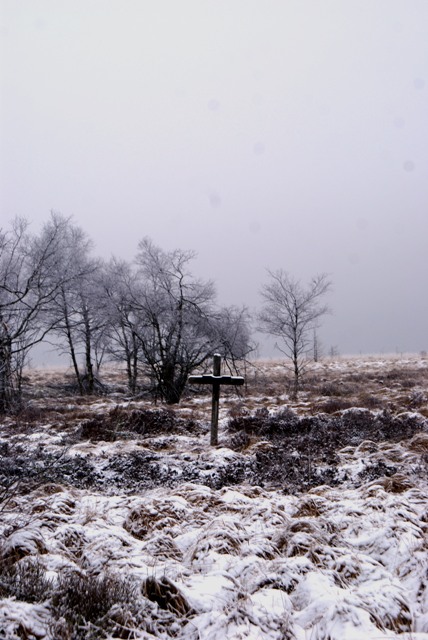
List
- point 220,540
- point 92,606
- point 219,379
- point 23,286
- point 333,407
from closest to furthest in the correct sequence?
point 92,606 → point 220,540 → point 219,379 → point 333,407 → point 23,286

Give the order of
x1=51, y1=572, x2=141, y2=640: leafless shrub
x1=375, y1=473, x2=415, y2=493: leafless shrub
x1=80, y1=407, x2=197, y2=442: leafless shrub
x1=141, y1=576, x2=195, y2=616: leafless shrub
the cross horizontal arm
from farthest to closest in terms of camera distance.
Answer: x1=80, y1=407, x2=197, y2=442: leafless shrub → the cross horizontal arm → x1=375, y1=473, x2=415, y2=493: leafless shrub → x1=141, y1=576, x2=195, y2=616: leafless shrub → x1=51, y1=572, x2=141, y2=640: leafless shrub

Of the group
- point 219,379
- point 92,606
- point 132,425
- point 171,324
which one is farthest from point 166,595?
point 171,324

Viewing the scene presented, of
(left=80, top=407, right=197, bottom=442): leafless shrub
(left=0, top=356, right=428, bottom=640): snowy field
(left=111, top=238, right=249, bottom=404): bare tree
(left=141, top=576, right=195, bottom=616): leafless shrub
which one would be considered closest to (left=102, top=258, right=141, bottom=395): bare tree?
(left=111, top=238, right=249, bottom=404): bare tree

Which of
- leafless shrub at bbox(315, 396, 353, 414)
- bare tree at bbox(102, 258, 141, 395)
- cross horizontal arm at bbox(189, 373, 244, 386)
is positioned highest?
bare tree at bbox(102, 258, 141, 395)

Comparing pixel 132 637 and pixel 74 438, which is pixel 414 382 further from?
pixel 132 637

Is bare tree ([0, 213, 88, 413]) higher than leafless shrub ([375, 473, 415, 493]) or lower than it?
higher

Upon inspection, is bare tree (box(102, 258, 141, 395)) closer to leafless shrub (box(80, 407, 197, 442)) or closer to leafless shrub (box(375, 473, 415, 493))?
leafless shrub (box(80, 407, 197, 442))

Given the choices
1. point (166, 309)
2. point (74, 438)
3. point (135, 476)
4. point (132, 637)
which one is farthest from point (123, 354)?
point (132, 637)

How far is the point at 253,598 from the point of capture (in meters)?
3.05

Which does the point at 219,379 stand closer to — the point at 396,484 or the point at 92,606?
the point at 396,484

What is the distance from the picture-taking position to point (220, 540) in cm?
393

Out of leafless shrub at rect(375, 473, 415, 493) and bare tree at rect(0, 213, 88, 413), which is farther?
bare tree at rect(0, 213, 88, 413)

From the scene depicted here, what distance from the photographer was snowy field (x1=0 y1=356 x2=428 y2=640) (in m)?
2.75

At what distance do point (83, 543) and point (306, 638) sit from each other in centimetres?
219
